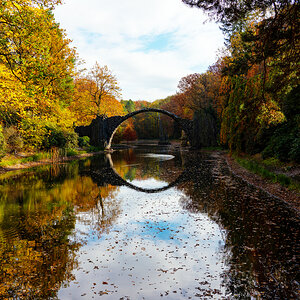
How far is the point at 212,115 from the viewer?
3597cm

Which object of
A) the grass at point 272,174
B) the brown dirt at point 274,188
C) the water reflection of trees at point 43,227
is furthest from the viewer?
the grass at point 272,174

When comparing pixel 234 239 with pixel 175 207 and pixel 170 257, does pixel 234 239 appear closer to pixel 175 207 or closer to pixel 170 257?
pixel 170 257

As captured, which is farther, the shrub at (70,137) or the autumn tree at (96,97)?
the autumn tree at (96,97)

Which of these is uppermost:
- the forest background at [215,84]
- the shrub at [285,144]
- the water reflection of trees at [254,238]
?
the forest background at [215,84]

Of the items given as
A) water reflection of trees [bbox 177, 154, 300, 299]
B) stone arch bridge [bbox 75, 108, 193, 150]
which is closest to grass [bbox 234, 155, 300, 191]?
water reflection of trees [bbox 177, 154, 300, 299]

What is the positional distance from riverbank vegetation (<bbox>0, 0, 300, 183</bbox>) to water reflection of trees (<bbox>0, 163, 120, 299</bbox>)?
3.36m

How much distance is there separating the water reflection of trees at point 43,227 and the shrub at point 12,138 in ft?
18.5

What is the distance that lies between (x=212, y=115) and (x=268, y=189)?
87.5ft

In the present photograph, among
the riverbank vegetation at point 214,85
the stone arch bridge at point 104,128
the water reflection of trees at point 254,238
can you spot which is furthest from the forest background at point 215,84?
the water reflection of trees at point 254,238

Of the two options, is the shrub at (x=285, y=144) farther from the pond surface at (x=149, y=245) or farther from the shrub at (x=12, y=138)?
the shrub at (x=12, y=138)

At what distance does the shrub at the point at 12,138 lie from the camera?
17.4m

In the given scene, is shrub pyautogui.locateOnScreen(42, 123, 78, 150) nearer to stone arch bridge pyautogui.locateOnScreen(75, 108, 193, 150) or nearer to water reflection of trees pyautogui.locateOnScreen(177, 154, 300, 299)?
stone arch bridge pyautogui.locateOnScreen(75, 108, 193, 150)

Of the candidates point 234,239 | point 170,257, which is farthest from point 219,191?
point 170,257

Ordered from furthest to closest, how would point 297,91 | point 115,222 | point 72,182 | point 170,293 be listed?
point 297,91, point 72,182, point 115,222, point 170,293
